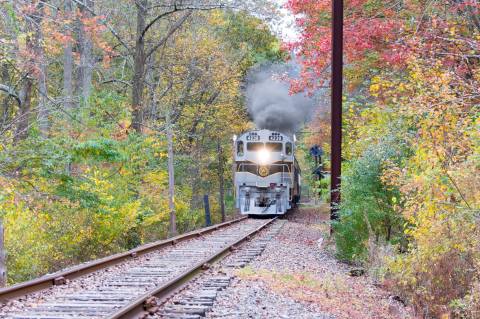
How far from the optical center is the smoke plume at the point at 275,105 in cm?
2840

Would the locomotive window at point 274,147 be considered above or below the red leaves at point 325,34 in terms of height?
below

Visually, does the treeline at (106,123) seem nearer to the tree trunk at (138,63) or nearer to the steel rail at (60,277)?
the tree trunk at (138,63)

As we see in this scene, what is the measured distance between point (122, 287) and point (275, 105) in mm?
20733

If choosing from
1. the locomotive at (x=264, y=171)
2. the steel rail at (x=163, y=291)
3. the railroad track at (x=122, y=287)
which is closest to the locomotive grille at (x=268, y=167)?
the locomotive at (x=264, y=171)

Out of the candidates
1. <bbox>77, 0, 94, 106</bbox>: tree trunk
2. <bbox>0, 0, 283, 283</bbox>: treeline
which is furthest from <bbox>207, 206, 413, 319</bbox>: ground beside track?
<bbox>77, 0, 94, 106</bbox>: tree trunk

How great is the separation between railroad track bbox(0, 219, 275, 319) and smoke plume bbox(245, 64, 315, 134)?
577 inches

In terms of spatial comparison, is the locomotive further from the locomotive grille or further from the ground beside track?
the ground beside track

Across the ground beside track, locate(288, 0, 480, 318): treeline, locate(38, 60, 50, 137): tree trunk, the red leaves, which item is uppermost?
the red leaves

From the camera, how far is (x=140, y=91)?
23.8 meters

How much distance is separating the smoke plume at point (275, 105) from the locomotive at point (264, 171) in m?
1.43

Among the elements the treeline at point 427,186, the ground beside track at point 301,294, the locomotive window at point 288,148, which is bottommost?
the ground beside track at point 301,294

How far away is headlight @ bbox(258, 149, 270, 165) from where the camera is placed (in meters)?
28.4

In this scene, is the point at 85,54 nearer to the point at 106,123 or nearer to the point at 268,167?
the point at 106,123

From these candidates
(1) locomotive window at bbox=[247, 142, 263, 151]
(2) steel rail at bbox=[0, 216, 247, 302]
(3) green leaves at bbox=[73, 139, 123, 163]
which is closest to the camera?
(2) steel rail at bbox=[0, 216, 247, 302]
